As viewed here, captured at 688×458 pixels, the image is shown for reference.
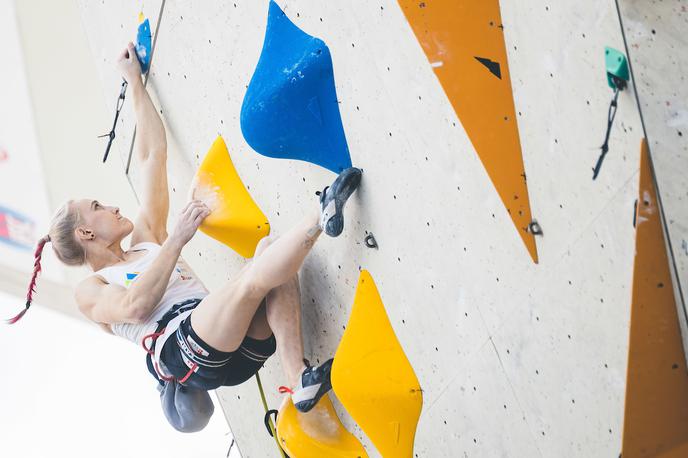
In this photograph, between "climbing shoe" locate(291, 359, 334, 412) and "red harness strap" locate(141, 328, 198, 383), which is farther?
"red harness strap" locate(141, 328, 198, 383)

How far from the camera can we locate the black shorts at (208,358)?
A: 2234 mm

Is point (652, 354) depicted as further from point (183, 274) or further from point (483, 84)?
point (183, 274)

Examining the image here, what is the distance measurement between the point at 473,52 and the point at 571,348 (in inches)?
23.4

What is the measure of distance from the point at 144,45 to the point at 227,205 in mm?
606

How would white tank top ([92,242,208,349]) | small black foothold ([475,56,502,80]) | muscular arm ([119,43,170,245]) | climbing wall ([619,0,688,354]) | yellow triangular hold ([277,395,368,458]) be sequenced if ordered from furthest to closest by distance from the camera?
muscular arm ([119,43,170,245]) → white tank top ([92,242,208,349]) → yellow triangular hold ([277,395,368,458]) → small black foothold ([475,56,502,80]) → climbing wall ([619,0,688,354])

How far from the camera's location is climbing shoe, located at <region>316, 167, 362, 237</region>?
6.63ft

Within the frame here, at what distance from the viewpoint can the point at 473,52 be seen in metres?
1.75

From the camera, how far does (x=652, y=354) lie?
154cm

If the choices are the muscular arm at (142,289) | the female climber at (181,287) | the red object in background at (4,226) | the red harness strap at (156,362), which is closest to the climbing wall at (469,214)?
the female climber at (181,287)

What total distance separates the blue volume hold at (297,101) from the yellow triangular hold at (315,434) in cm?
63

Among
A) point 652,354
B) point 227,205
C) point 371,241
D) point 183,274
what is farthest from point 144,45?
point 652,354

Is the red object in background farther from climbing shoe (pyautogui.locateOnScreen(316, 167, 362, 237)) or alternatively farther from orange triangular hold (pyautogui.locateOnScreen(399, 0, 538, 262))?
orange triangular hold (pyautogui.locateOnScreen(399, 0, 538, 262))

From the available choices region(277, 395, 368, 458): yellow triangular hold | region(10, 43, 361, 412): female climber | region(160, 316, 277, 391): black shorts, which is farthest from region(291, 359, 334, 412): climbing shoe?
region(160, 316, 277, 391): black shorts

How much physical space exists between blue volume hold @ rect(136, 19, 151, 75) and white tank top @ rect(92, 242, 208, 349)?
1.97ft
